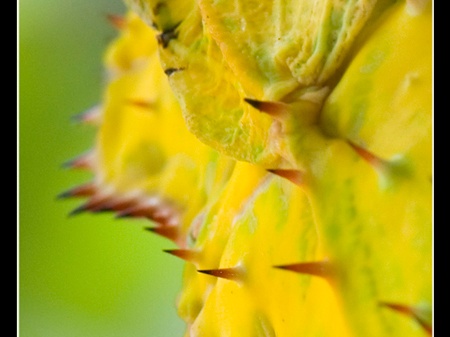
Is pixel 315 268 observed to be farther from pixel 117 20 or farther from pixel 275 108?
pixel 117 20

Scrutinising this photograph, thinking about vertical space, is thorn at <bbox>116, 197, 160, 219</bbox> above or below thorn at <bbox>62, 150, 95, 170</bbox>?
below

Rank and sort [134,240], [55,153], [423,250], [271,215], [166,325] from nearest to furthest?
[423,250], [271,215], [166,325], [134,240], [55,153]

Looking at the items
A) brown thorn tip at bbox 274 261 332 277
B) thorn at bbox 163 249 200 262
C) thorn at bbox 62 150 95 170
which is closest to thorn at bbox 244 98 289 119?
brown thorn tip at bbox 274 261 332 277

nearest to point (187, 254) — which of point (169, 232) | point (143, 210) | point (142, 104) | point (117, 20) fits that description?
point (169, 232)

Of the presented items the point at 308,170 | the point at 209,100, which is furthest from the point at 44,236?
the point at 308,170

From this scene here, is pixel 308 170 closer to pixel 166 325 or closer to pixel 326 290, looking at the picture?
pixel 326 290

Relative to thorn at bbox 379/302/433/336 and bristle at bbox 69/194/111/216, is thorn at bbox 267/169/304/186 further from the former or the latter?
bristle at bbox 69/194/111/216
